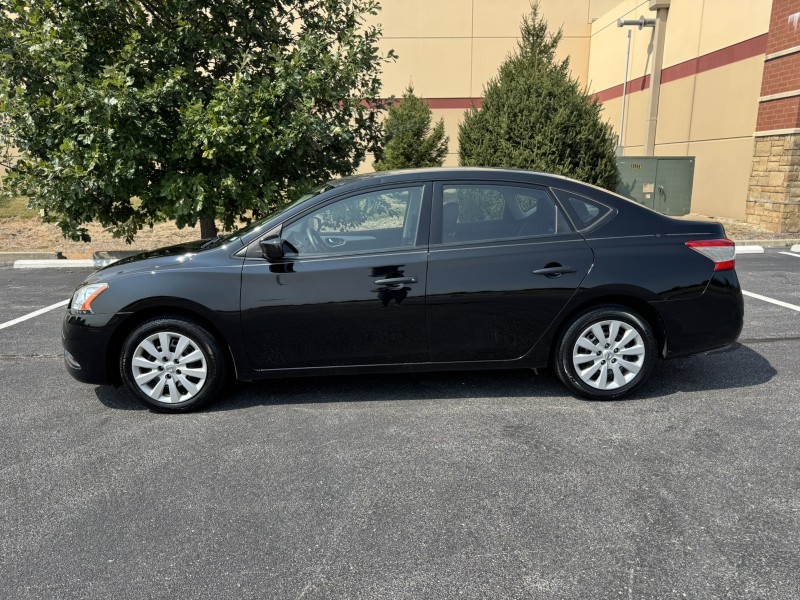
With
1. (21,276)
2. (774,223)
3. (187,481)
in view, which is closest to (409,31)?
(774,223)

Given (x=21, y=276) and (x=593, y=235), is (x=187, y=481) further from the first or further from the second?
(x=21, y=276)

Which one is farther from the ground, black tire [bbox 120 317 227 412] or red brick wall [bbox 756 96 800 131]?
red brick wall [bbox 756 96 800 131]

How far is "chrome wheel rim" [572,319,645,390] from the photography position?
422cm

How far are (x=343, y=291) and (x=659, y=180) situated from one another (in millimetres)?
12375

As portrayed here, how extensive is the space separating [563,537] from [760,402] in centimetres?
231

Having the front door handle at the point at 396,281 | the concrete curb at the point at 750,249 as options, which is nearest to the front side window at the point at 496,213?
the front door handle at the point at 396,281

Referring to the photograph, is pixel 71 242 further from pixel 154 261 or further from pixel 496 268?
pixel 496 268

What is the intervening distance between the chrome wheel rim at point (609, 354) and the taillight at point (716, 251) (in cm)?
71

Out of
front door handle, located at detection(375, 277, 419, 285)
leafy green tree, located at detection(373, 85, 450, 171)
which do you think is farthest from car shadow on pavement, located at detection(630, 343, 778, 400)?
leafy green tree, located at detection(373, 85, 450, 171)

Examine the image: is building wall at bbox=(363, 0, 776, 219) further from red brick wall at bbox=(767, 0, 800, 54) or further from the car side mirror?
the car side mirror

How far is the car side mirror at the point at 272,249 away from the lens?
159 inches

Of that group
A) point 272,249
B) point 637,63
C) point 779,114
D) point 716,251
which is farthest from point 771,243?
point 272,249

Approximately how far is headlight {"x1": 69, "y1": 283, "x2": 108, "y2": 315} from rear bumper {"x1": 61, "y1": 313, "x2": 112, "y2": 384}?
41 millimetres

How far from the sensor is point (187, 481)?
131 inches
